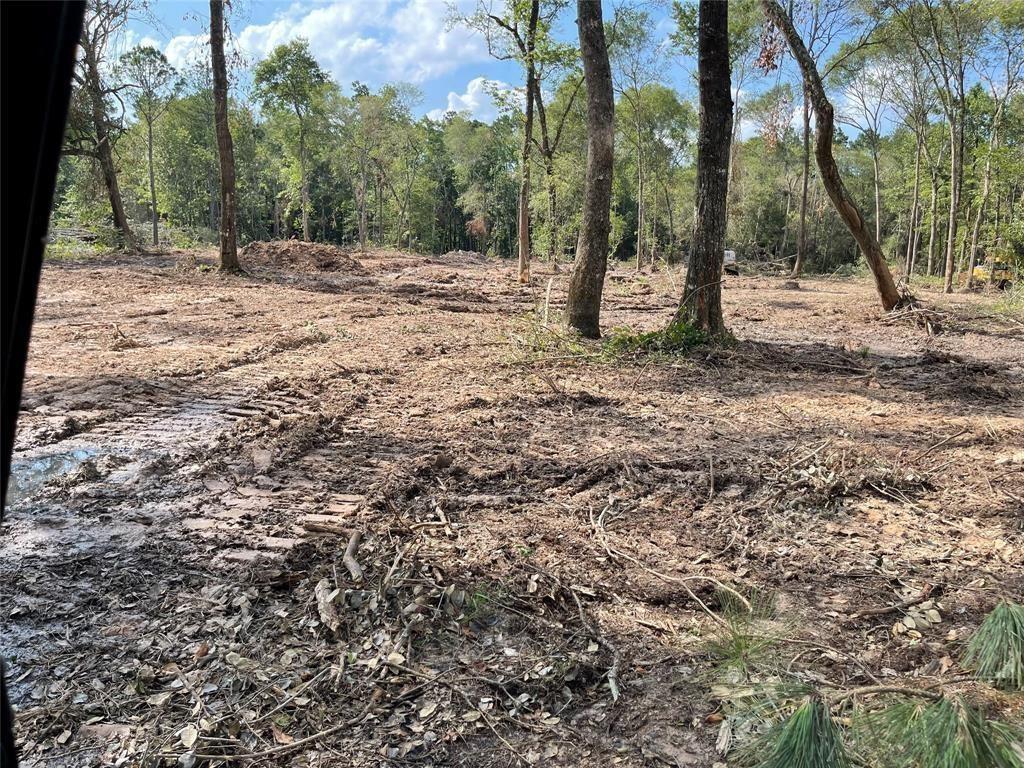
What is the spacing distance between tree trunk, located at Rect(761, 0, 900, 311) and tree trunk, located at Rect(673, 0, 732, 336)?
8.12ft

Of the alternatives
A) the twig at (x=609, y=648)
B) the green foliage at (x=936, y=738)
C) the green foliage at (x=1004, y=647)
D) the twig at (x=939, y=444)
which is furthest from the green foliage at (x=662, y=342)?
the green foliage at (x=936, y=738)

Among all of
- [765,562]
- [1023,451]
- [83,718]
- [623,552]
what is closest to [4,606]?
[83,718]

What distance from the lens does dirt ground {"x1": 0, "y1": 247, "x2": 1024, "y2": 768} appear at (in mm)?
2303

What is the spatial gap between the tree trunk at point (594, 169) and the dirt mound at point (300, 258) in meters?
13.2

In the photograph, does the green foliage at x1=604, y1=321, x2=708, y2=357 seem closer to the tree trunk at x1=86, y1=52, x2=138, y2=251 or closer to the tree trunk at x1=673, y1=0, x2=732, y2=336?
the tree trunk at x1=673, y1=0, x2=732, y2=336

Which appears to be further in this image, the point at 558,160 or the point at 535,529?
the point at 558,160

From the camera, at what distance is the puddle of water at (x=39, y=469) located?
4091 mm

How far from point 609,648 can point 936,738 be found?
4.64 ft

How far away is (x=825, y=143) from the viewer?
1082 cm

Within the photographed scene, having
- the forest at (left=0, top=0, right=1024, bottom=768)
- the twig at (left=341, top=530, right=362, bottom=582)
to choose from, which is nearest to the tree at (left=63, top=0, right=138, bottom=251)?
the forest at (left=0, top=0, right=1024, bottom=768)

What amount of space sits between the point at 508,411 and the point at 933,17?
17.9 meters

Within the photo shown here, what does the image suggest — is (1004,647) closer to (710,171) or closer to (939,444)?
(939,444)

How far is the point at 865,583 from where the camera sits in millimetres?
3127

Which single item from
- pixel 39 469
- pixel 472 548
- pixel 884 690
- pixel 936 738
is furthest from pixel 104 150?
pixel 936 738
